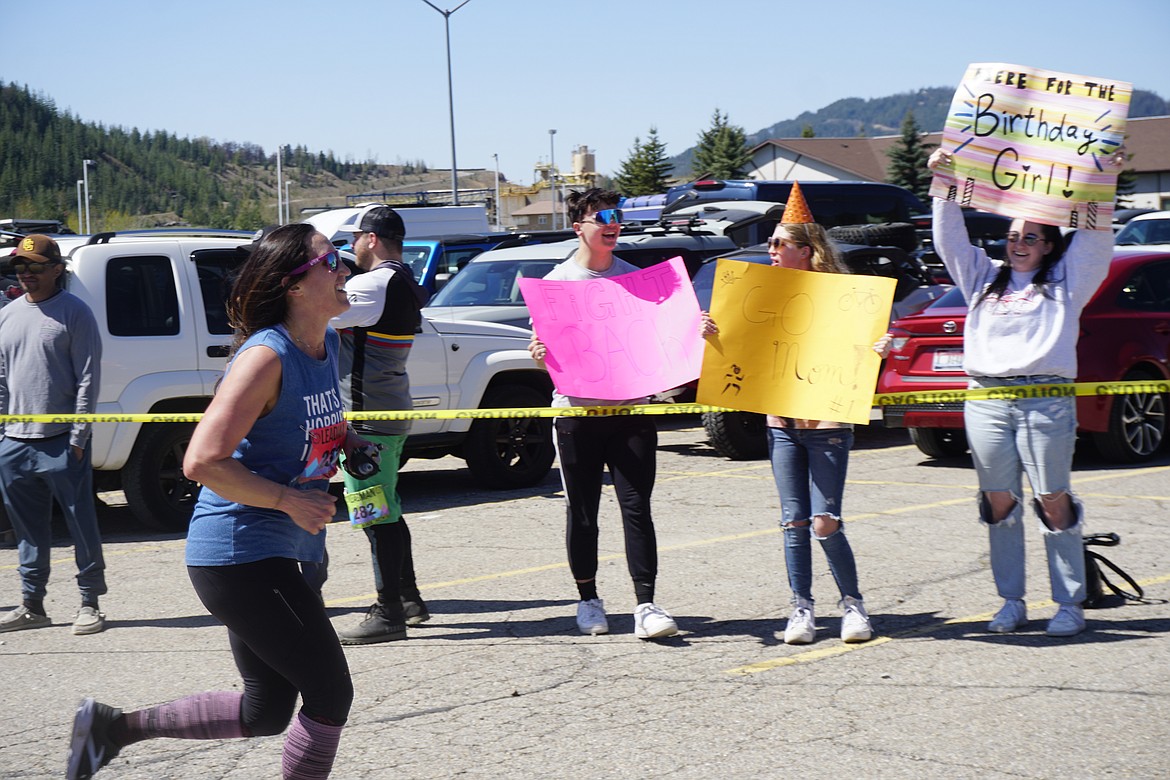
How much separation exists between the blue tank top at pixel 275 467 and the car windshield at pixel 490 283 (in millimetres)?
9823

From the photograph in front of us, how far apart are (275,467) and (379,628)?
2.75 m

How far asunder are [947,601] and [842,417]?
59.3 inches

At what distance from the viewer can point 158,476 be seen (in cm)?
909

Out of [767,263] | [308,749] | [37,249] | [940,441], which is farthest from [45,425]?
[940,441]

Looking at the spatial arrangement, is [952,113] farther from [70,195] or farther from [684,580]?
[70,195]

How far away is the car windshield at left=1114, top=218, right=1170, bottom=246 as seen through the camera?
58.9 ft

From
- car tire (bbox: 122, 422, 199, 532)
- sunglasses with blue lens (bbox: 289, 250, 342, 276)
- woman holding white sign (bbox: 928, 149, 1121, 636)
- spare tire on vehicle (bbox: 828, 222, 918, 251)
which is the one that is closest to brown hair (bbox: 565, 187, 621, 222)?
woman holding white sign (bbox: 928, 149, 1121, 636)

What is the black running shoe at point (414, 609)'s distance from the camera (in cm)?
651

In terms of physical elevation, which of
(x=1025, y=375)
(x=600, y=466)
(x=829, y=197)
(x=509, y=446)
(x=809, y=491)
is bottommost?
(x=509, y=446)

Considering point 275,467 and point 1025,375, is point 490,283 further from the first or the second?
point 275,467

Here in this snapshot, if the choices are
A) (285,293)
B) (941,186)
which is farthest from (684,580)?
(285,293)

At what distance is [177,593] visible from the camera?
737 cm

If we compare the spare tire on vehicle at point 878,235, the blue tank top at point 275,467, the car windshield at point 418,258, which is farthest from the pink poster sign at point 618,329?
the car windshield at point 418,258

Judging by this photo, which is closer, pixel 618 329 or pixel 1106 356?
pixel 618 329
